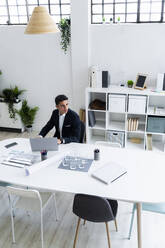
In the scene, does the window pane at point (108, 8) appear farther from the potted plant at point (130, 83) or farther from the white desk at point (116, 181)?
the white desk at point (116, 181)

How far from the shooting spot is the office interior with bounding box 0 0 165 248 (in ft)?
10.5

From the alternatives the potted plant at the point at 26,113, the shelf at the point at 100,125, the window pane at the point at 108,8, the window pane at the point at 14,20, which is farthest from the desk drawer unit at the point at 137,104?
the window pane at the point at 14,20

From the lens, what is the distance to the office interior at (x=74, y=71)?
3.19 metres

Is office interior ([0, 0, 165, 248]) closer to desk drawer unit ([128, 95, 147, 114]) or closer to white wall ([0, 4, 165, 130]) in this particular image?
white wall ([0, 4, 165, 130])

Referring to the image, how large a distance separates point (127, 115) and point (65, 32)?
2.00 m

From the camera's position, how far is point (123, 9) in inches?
Answer: 194

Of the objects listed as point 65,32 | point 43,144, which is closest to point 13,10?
point 65,32

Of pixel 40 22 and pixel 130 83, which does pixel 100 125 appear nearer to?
pixel 130 83

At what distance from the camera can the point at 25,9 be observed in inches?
217

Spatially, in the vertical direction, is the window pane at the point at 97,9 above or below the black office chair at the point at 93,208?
above

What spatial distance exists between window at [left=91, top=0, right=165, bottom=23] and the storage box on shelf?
8.41 feet

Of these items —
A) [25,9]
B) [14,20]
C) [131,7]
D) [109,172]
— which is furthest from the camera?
[14,20]

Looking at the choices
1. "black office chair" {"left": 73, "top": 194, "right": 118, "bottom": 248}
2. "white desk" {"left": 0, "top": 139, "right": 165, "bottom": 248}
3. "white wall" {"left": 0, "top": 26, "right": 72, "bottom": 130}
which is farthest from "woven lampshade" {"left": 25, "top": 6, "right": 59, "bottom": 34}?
"white wall" {"left": 0, "top": 26, "right": 72, "bottom": 130}

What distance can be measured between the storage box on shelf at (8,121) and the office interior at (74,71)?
124mm
